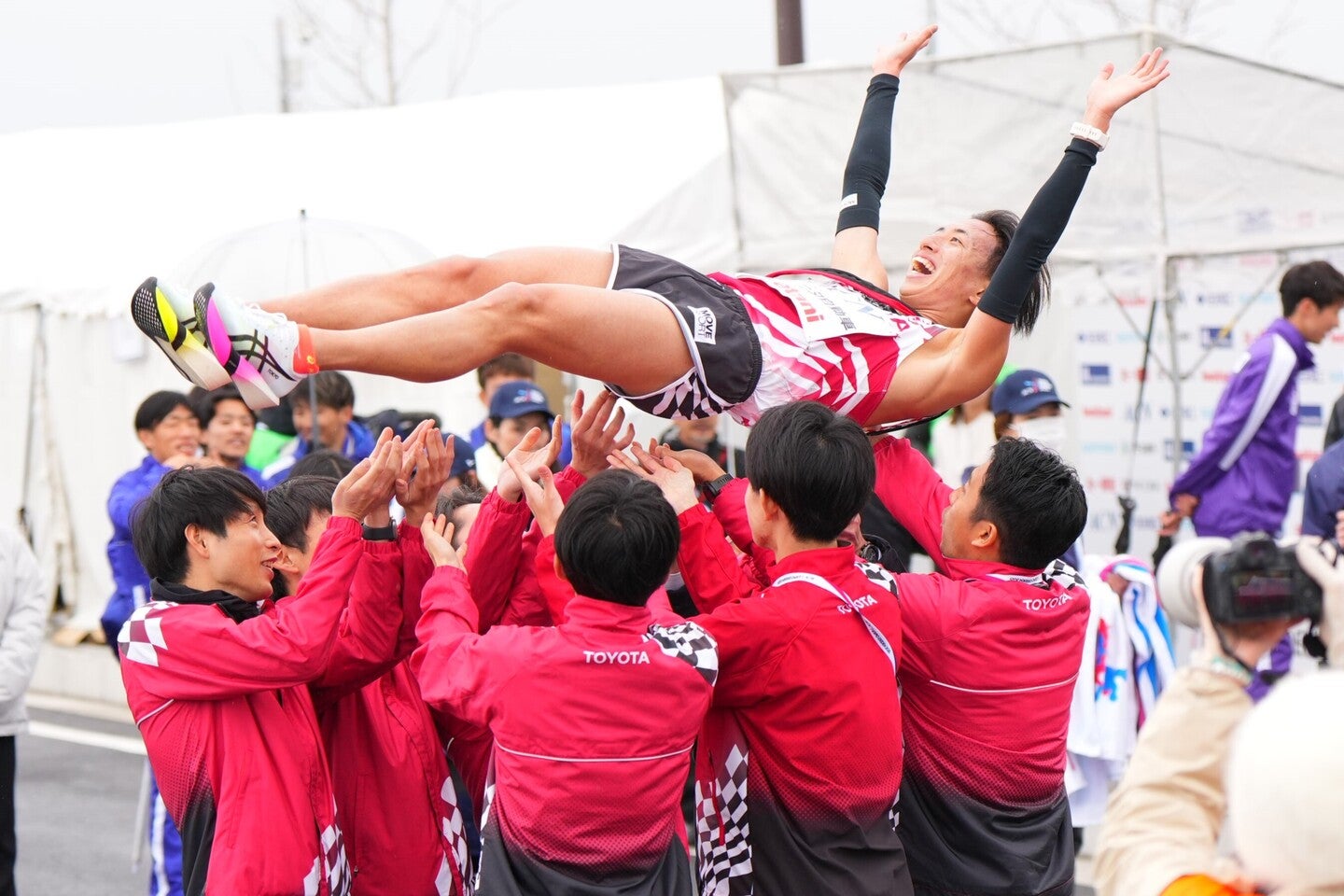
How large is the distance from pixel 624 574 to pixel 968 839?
116cm

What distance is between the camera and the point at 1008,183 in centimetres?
744

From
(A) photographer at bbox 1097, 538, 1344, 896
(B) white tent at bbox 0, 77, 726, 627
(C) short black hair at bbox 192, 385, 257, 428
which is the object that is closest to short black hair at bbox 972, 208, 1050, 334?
(A) photographer at bbox 1097, 538, 1344, 896

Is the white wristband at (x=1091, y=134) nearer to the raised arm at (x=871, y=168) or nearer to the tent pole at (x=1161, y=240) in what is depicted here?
the raised arm at (x=871, y=168)

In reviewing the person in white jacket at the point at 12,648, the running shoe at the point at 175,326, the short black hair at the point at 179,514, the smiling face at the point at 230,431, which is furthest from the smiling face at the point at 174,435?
the running shoe at the point at 175,326

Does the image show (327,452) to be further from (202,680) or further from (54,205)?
(54,205)

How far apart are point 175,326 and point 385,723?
3.52 ft

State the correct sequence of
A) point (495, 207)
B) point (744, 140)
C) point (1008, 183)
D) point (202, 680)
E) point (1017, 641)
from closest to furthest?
point (202, 680)
point (1017, 641)
point (1008, 183)
point (744, 140)
point (495, 207)

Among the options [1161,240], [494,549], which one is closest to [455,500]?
[494,549]

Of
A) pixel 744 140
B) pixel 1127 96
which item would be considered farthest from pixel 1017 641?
pixel 744 140

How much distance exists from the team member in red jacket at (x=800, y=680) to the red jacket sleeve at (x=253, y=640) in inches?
27.8

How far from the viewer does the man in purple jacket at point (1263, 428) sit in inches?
266

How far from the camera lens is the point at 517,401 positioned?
21.9 feet

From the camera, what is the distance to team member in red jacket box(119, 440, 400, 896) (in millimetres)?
3148

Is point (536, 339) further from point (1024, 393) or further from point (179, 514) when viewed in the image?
point (1024, 393)
